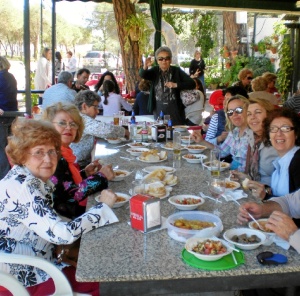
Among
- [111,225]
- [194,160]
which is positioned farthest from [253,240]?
[194,160]

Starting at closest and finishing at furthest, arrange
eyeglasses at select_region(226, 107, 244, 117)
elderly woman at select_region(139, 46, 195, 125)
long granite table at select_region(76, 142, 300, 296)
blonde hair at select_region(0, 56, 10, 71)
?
long granite table at select_region(76, 142, 300, 296), eyeglasses at select_region(226, 107, 244, 117), elderly woman at select_region(139, 46, 195, 125), blonde hair at select_region(0, 56, 10, 71)

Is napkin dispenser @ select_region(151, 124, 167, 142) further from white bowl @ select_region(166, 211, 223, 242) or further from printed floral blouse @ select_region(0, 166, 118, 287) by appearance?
printed floral blouse @ select_region(0, 166, 118, 287)

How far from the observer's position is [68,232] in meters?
1.73

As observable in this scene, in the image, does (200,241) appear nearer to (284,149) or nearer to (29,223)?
(29,223)

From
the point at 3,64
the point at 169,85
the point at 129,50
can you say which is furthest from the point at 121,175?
the point at 129,50

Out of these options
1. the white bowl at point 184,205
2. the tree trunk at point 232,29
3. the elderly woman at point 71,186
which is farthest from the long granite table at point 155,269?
the tree trunk at point 232,29

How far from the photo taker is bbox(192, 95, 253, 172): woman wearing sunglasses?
333 cm

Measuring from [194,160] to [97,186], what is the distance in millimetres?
986

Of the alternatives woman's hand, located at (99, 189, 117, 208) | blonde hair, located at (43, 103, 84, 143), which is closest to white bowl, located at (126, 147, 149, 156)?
blonde hair, located at (43, 103, 84, 143)

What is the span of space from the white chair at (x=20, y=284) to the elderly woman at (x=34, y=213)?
94 mm

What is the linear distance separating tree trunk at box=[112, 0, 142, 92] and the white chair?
636 cm

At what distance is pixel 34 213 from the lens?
171 centimetres

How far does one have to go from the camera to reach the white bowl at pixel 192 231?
171cm

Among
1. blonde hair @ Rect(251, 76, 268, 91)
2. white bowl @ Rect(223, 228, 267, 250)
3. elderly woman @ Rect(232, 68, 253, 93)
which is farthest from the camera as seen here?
elderly woman @ Rect(232, 68, 253, 93)
